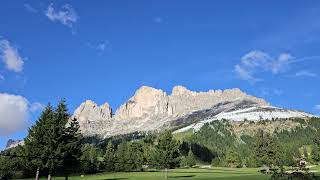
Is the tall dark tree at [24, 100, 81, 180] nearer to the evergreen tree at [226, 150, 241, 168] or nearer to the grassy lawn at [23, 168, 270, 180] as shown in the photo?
the grassy lawn at [23, 168, 270, 180]

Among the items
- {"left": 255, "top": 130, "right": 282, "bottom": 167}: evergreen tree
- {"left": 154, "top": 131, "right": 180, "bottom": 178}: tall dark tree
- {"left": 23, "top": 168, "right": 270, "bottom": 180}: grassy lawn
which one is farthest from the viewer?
{"left": 255, "top": 130, "right": 282, "bottom": 167}: evergreen tree

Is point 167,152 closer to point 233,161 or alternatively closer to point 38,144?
point 38,144

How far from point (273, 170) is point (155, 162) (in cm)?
6753

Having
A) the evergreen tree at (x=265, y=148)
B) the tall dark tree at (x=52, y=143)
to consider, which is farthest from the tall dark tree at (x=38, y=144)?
the evergreen tree at (x=265, y=148)

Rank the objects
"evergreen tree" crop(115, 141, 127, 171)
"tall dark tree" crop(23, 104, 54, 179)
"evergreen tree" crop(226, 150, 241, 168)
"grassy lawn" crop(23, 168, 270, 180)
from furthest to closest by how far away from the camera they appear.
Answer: "evergreen tree" crop(226, 150, 241, 168) → "evergreen tree" crop(115, 141, 127, 171) → "grassy lawn" crop(23, 168, 270, 180) → "tall dark tree" crop(23, 104, 54, 179)

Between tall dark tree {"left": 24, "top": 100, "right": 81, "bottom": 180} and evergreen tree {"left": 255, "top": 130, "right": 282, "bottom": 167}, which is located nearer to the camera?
tall dark tree {"left": 24, "top": 100, "right": 81, "bottom": 180}

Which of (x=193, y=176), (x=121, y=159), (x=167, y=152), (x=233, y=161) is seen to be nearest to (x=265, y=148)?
(x=193, y=176)

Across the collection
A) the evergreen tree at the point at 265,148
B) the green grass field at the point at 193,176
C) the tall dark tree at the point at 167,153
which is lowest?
the green grass field at the point at 193,176

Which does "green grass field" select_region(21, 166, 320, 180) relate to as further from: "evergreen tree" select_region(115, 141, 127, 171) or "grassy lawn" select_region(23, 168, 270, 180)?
"evergreen tree" select_region(115, 141, 127, 171)

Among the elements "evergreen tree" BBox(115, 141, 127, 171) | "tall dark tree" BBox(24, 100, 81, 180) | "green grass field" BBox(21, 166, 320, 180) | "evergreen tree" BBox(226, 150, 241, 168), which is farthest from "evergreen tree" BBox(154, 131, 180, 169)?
"evergreen tree" BBox(226, 150, 241, 168)

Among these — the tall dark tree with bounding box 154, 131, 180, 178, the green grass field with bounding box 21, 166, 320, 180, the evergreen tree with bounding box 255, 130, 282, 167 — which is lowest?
the green grass field with bounding box 21, 166, 320, 180

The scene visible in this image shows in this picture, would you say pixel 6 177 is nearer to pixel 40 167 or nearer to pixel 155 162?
pixel 155 162

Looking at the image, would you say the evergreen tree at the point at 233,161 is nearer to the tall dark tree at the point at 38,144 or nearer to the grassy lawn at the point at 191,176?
the grassy lawn at the point at 191,176

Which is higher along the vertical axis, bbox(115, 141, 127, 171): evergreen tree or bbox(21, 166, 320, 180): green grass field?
bbox(115, 141, 127, 171): evergreen tree
